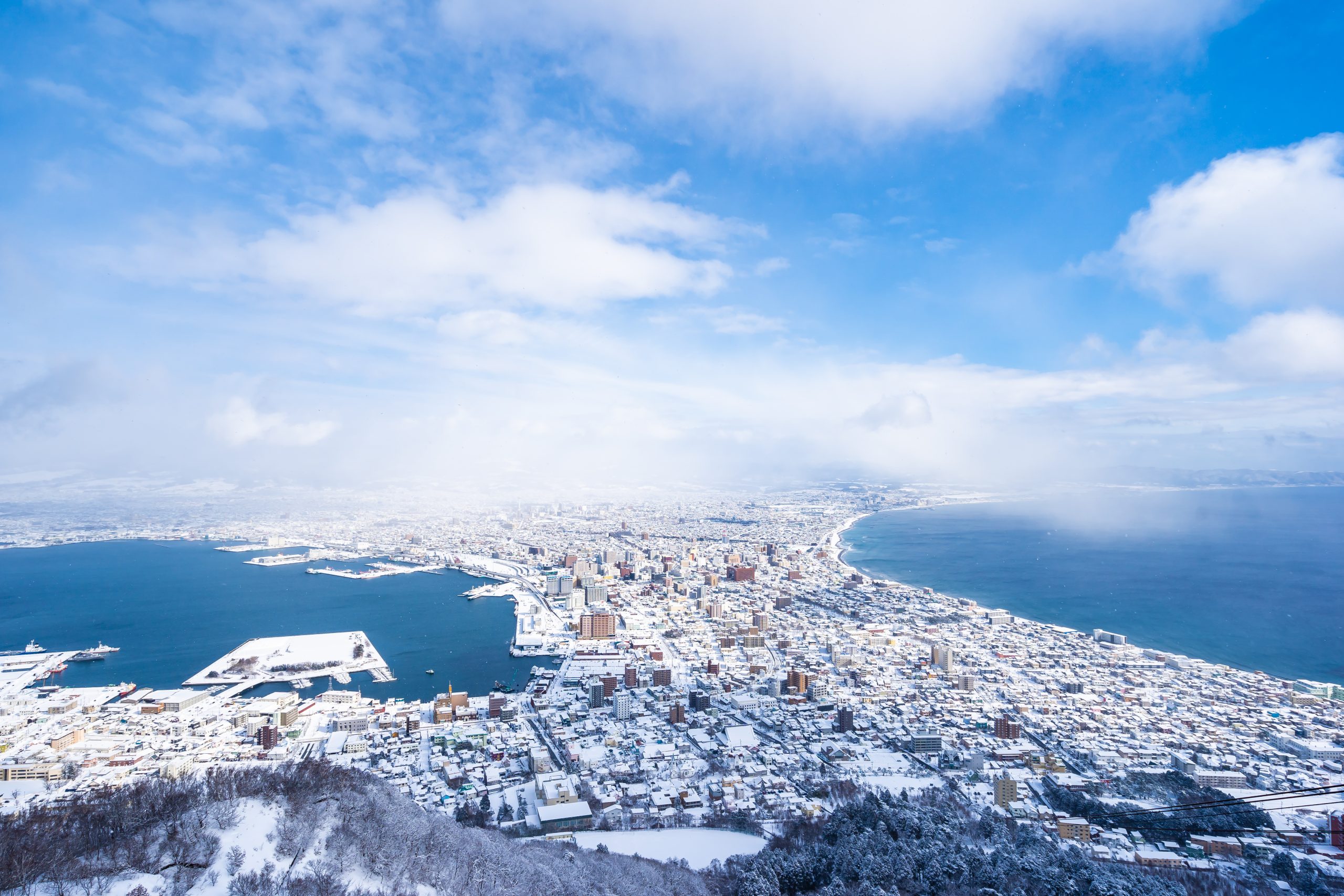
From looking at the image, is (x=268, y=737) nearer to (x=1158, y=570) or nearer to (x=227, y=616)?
(x=227, y=616)

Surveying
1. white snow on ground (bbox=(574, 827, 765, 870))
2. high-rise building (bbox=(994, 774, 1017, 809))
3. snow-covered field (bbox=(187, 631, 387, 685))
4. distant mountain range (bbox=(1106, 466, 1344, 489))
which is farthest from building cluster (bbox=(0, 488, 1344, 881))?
distant mountain range (bbox=(1106, 466, 1344, 489))

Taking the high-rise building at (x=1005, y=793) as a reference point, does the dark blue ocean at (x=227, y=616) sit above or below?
above

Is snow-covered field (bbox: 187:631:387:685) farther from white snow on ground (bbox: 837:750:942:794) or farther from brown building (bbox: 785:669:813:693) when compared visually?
white snow on ground (bbox: 837:750:942:794)

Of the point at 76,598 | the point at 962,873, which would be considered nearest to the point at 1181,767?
the point at 962,873

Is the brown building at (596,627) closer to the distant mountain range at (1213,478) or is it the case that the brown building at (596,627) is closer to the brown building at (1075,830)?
the brown building at (1075,830)

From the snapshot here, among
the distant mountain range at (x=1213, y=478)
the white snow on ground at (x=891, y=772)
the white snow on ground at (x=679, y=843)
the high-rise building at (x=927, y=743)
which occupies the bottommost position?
the white snow on ground at (x=679, y=843)

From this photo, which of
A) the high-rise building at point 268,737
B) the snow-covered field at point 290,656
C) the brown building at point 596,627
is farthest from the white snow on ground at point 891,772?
the snow-covered field at point 290,656
